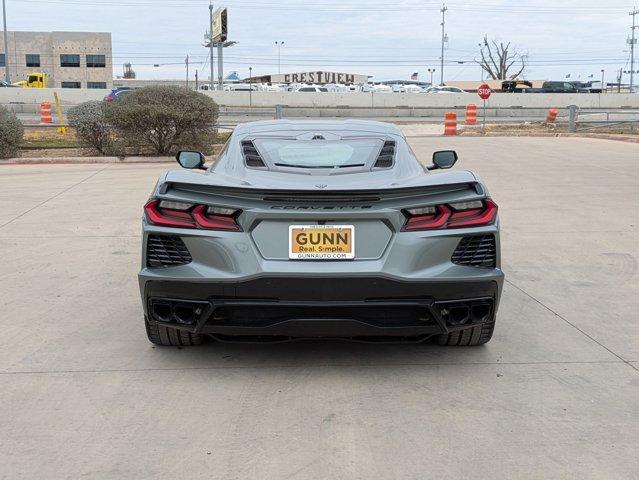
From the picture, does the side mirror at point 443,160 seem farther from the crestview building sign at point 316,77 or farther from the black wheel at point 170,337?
the crestview building sign at point 316,77

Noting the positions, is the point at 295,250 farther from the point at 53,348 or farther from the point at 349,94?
the point at 349,94

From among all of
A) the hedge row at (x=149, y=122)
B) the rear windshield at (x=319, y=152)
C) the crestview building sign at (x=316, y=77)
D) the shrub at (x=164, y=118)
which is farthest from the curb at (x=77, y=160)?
the crestview building sign at (x=316, y=77)

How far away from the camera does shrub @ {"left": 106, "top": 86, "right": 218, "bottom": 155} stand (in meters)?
16.6

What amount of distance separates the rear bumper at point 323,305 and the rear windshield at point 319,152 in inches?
40.8

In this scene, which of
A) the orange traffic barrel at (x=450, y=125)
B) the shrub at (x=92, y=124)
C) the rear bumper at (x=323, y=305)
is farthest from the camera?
the orange traffic barrel at (x=450, y=125)

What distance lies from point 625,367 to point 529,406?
988 mm

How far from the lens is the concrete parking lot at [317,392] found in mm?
3488

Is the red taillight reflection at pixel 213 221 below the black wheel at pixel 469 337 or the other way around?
the other way around

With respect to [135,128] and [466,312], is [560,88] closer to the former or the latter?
[135,128]

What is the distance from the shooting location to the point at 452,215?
434 centimetres

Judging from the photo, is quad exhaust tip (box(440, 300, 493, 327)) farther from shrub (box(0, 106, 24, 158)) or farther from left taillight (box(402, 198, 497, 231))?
shrub (box(0, 106, 24, 158))

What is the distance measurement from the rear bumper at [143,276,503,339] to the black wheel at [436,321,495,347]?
403 mm

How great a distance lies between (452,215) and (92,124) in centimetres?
1437

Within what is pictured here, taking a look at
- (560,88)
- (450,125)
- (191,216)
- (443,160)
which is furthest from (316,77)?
(191,216)
